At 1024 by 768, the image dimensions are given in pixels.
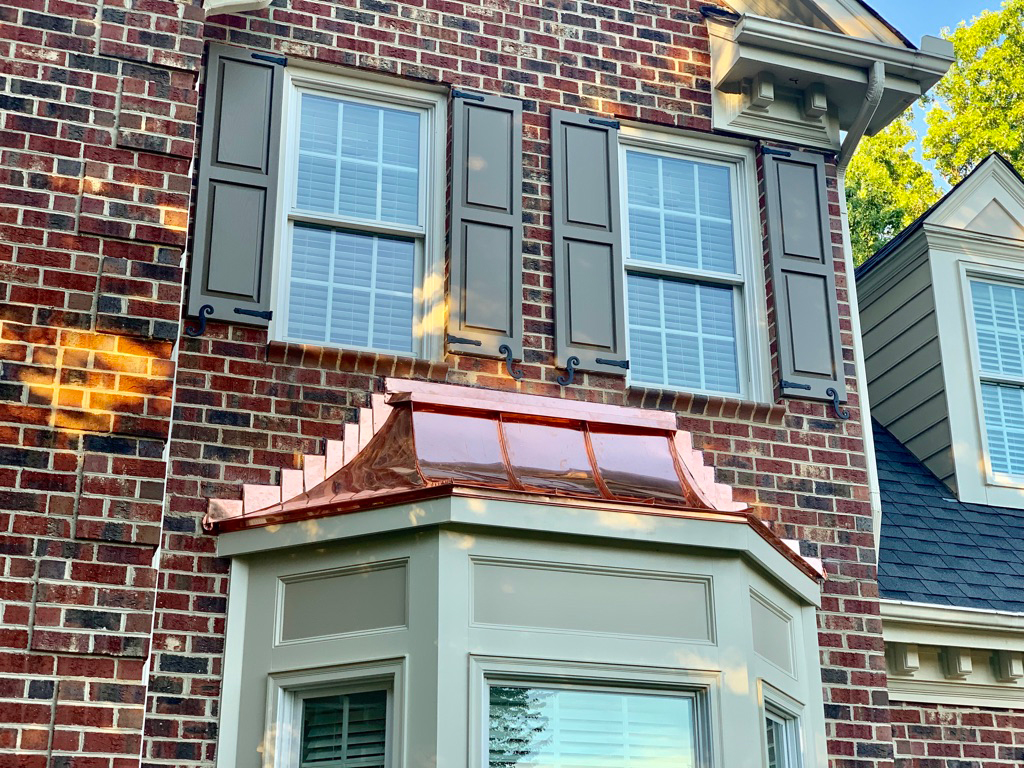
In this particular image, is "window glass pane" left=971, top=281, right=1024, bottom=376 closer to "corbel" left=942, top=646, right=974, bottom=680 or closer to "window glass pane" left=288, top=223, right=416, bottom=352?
"corbel" left=942, top=646, right=974, bottom=680

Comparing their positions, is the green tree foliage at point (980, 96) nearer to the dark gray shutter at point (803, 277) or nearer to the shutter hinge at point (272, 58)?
the dark gray shutter at point (803, 277)

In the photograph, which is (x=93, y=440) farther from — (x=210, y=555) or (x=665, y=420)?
Result: (x=665, y=420)

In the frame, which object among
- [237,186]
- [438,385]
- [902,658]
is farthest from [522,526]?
[902,658]

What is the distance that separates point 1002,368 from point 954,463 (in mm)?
956

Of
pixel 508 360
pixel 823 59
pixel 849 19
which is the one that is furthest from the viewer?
pixel 849 19

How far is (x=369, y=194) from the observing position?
303 inches

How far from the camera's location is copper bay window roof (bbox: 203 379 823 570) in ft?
20.3

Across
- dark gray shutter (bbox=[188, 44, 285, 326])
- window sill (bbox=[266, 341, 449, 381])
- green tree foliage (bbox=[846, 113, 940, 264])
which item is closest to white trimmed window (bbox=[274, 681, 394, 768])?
window sill (bbox=[266, 341, 449, 381])

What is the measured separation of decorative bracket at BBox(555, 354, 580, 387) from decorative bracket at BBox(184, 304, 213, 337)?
192 cm

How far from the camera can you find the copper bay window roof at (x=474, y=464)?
619 cm

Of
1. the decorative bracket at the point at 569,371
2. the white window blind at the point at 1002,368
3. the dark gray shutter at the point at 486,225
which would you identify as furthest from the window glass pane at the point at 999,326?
the dark gray shutter at the point at 486,225

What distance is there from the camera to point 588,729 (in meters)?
5.92

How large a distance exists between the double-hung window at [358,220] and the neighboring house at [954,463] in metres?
3.27

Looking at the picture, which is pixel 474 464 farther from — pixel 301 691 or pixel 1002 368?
pixel 1002 368
